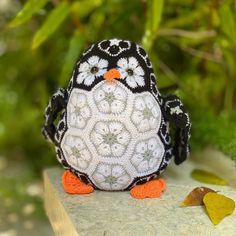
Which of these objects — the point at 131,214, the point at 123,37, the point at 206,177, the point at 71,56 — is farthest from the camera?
the point at 123,37

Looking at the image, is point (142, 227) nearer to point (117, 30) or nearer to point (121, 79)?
point (121, 79)

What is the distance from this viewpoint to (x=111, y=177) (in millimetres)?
735

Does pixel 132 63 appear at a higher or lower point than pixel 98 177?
higher

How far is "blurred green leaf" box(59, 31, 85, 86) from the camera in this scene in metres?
0.96

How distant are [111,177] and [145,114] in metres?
0.11

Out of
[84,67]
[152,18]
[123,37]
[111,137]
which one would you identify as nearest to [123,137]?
[111,137]

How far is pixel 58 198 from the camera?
→ 76cm

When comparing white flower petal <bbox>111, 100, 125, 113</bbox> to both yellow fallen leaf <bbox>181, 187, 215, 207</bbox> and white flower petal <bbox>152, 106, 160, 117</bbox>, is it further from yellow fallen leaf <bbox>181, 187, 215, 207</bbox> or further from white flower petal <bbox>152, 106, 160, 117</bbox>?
yellow fallen leaf <bbox>181, 187, 215, 207</bbox>

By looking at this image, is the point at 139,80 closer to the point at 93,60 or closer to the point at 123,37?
the point at 93,60

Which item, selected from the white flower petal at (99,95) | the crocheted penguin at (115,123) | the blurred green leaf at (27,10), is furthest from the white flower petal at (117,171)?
the blurred green leaf at (27,10)

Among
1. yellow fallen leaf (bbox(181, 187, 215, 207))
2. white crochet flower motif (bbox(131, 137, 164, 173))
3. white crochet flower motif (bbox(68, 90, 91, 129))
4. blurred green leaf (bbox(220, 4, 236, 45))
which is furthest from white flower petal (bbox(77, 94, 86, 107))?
blurred green leaf (bbox(220, 4, 236, 45))

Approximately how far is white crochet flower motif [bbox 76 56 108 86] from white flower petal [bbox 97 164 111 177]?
0.12m

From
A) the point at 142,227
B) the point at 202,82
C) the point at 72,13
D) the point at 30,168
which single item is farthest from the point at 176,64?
the point at 142,227

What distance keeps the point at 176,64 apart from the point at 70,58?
1.09 feet
